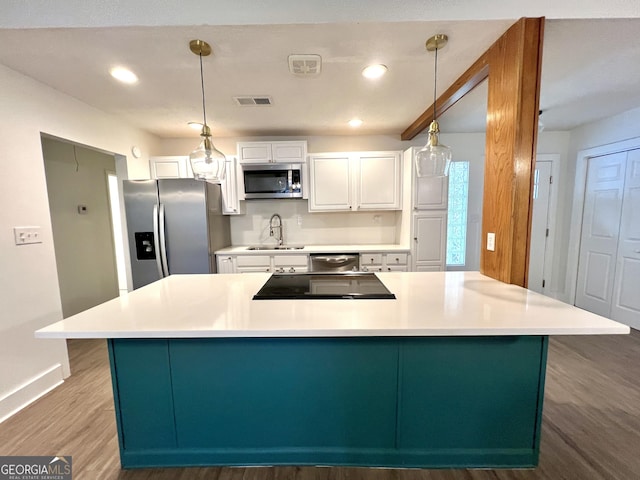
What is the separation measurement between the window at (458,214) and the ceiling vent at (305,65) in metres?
2.58

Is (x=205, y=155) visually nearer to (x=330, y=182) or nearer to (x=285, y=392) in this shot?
(x=285, y=392)

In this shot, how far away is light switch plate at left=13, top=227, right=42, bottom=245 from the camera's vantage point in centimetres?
183

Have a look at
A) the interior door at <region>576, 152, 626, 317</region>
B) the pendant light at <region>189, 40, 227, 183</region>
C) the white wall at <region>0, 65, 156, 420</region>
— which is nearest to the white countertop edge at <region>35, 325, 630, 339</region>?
the pendant light at <region>189, 40, 227, 183</region>

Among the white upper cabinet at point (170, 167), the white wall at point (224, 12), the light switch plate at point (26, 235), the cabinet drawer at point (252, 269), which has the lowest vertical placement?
the cabinet drawer at point (252, 269)

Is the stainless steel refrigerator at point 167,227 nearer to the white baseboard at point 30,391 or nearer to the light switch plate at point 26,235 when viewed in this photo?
the light switch plate at point 26,235

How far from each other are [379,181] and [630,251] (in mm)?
2857

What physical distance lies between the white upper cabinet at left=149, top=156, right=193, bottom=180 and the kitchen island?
2355 mm

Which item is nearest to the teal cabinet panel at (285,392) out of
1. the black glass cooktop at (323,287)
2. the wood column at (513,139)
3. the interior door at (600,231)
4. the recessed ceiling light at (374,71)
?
the black glass cooktop at (323,287)

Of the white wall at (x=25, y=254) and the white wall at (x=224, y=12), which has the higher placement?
the white wall at (x=224, y=12)

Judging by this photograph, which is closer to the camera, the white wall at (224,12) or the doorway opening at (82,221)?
the white wall at (224,12)

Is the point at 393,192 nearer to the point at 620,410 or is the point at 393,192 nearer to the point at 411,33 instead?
the point at 411,33

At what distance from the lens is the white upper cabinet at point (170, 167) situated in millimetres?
3279

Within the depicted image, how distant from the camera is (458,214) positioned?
12.0ft

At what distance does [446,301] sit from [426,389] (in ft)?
1.45
